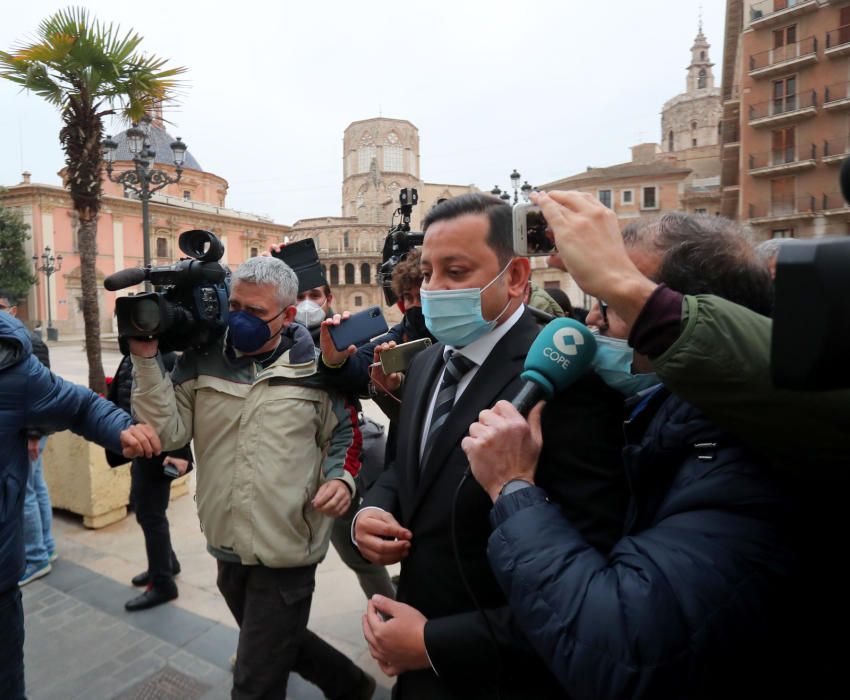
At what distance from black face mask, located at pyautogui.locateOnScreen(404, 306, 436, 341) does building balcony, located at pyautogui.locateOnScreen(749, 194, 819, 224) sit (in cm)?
2733

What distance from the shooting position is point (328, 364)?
7.53 ft

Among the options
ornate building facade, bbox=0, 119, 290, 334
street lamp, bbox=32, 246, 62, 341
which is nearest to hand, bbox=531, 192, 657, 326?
ornate building facade, bbox=0, 119, 290, 334

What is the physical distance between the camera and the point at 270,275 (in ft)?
7.47

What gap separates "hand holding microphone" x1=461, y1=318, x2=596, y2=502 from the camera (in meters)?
1.18

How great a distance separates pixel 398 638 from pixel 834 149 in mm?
29765

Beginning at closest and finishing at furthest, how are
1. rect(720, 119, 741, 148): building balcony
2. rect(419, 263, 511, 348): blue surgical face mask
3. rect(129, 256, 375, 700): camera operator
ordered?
rect(419, 263, 511, 348): blue surgical face mask < rect(129, 256, 375, 700): camera operator < rect(720, 119, 741, 148): building balcony

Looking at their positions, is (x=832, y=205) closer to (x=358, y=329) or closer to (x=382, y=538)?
(x=358, y=329)

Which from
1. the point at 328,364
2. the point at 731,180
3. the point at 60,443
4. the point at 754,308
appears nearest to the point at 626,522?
the point at 754,308

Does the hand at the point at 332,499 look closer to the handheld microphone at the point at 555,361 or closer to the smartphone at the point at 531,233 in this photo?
the handheld microphone at the point at 555,361

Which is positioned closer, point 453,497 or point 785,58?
point 453,497

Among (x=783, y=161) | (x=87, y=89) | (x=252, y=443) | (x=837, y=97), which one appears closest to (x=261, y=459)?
(x=252, y=443)

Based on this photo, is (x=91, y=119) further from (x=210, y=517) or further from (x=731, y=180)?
(x=731, y=180)

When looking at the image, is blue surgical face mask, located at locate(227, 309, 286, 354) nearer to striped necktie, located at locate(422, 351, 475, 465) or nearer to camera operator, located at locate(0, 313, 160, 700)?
camera operator, located at locate(0, 313, 160, 700)

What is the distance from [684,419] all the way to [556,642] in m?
0.52
